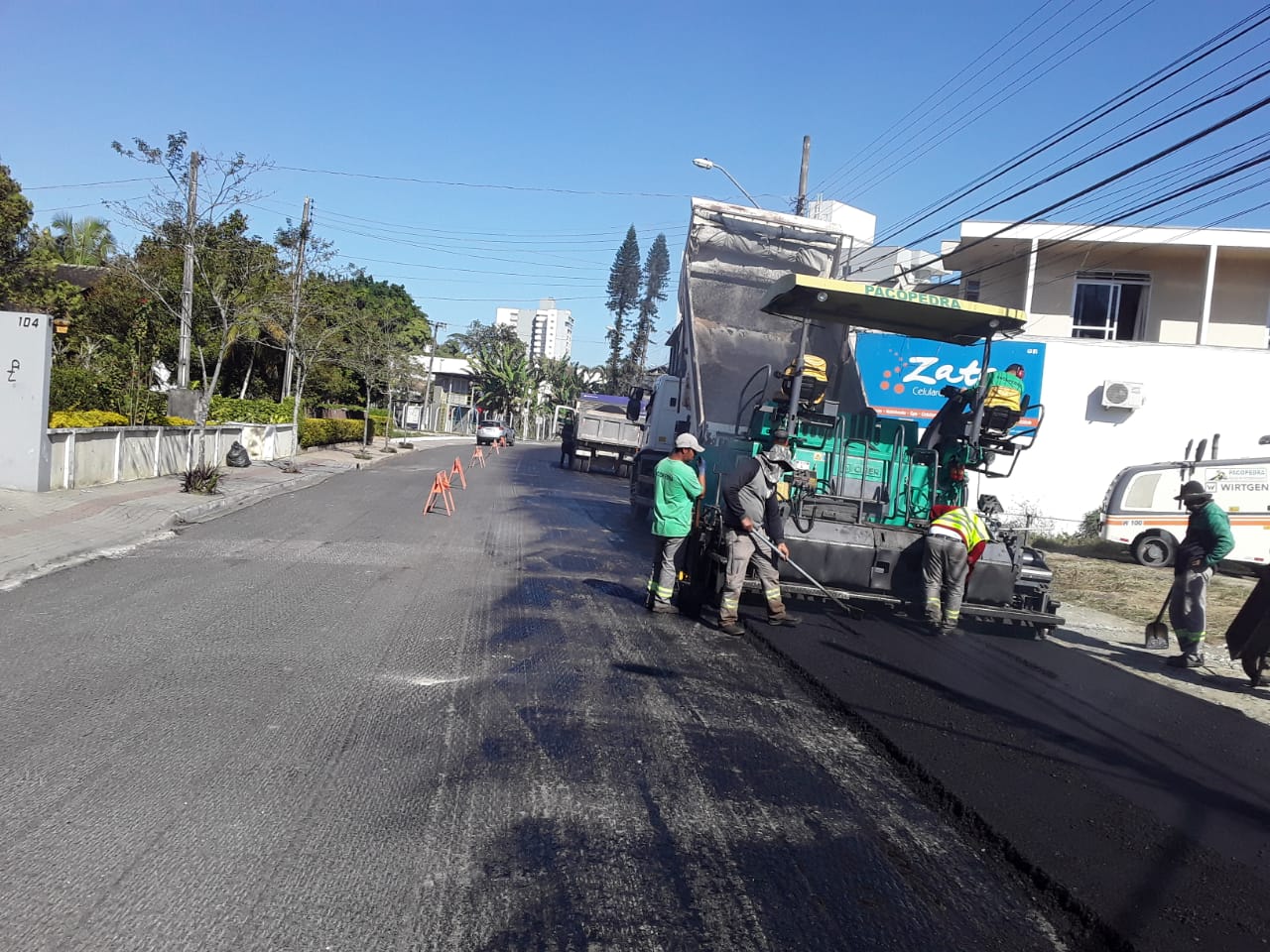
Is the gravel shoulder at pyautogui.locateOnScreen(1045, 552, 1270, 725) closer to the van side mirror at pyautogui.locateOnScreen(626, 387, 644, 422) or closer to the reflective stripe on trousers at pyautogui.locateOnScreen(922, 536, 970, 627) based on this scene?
the reflective stripe on trousers at pyautogui.locateOnScreen(922, 536, 970, 627)

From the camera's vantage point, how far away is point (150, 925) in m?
3.17

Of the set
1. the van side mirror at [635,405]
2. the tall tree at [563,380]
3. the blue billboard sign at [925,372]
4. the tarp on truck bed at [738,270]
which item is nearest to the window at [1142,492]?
the blue billboard sign at [925,372]

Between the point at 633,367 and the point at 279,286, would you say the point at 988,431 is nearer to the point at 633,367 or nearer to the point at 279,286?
the point at 279,286

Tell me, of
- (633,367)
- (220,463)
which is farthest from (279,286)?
(633,367)

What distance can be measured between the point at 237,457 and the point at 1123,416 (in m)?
19.3

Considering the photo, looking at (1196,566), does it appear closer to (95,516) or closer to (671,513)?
(671,513)

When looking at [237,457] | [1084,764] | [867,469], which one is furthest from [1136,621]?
[237,457]

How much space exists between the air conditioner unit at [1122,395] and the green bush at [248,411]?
71.3ft

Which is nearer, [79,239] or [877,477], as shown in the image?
[877,477]

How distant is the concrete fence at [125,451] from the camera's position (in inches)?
569

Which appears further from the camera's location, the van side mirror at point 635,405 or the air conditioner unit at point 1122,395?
the air conditioner unit at point 1122,395

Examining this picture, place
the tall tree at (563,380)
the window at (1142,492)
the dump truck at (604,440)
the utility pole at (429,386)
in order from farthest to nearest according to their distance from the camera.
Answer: the tall tree at (563,380), the utility pole at (429,386), the dump truck at (604,440), the window at (1142,492)

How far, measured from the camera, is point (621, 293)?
3442 inches

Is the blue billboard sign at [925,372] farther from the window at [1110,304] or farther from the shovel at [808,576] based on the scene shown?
the shovel at [808,576]
